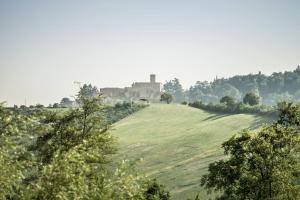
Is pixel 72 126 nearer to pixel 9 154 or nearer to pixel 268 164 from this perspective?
pixel 268 164

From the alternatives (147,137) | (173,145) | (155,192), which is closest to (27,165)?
(155,192)

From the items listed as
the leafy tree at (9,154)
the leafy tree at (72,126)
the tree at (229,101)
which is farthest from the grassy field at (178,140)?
the leafy tree at (9,154)

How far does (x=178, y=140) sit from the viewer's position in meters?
132

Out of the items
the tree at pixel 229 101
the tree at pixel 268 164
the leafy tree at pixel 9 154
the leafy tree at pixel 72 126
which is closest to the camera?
the leafy tree at pixel 9 154

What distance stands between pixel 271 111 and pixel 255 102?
29147 millimetres

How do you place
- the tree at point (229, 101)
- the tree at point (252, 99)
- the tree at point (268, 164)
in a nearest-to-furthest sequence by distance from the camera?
the tree at point (268, 164), the tree at point (229, 101), the tree at point (252, 99)

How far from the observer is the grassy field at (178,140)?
93312 millimetres

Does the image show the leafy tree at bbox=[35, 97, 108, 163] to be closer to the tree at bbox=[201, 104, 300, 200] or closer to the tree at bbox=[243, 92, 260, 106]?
the tree at bbox=[201, 104, 300, 200]

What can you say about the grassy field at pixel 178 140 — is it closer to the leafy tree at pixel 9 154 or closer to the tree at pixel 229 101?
the tree at pixel 229 101

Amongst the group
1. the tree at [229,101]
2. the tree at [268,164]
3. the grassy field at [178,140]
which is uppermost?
the tree at [229,101]

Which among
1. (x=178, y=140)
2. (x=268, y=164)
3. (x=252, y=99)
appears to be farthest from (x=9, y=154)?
(x=252, y=99)

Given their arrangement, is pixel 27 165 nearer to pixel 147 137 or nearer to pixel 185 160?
pixel 185 160

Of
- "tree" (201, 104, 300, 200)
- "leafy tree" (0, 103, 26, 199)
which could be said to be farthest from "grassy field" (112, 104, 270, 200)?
"leafy tree" (0, 103, 26, 199)

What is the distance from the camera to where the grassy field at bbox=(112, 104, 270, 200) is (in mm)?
93312
